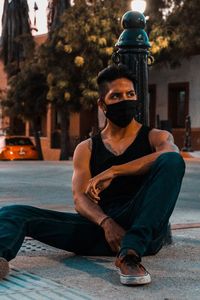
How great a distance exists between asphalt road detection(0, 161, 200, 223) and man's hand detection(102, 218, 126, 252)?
3.26 metres

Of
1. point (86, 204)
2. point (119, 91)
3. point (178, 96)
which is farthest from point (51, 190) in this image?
point (178, 96)

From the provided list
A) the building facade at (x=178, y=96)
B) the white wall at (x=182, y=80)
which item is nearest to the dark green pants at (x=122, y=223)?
the building facade at (x=178, y=96)

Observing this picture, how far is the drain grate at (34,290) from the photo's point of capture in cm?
361

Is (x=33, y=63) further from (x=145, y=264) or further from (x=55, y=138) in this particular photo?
(x=145, y=264)

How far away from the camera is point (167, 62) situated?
27.8 m

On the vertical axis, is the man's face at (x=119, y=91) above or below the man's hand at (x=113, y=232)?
above

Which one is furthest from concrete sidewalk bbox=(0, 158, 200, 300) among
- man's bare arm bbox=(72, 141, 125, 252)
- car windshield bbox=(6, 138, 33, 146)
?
car windshield bbox=(6, 138, 33, 146)

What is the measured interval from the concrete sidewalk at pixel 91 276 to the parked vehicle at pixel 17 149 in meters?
24.5

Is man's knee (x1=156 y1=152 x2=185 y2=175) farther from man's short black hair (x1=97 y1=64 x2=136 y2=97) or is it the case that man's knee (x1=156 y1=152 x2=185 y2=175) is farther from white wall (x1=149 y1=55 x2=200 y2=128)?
white wall (x1=149 y1=55 x2=200 y2=128)

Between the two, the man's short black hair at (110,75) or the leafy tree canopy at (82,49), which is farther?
the leafy tree canopy at (82,49)

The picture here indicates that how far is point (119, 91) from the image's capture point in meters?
4.41

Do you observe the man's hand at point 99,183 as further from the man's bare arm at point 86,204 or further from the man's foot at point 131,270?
the man's foot at point 131,270

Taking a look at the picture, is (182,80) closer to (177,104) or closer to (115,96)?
(177,104)

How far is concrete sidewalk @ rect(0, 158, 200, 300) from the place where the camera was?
3686 mm
